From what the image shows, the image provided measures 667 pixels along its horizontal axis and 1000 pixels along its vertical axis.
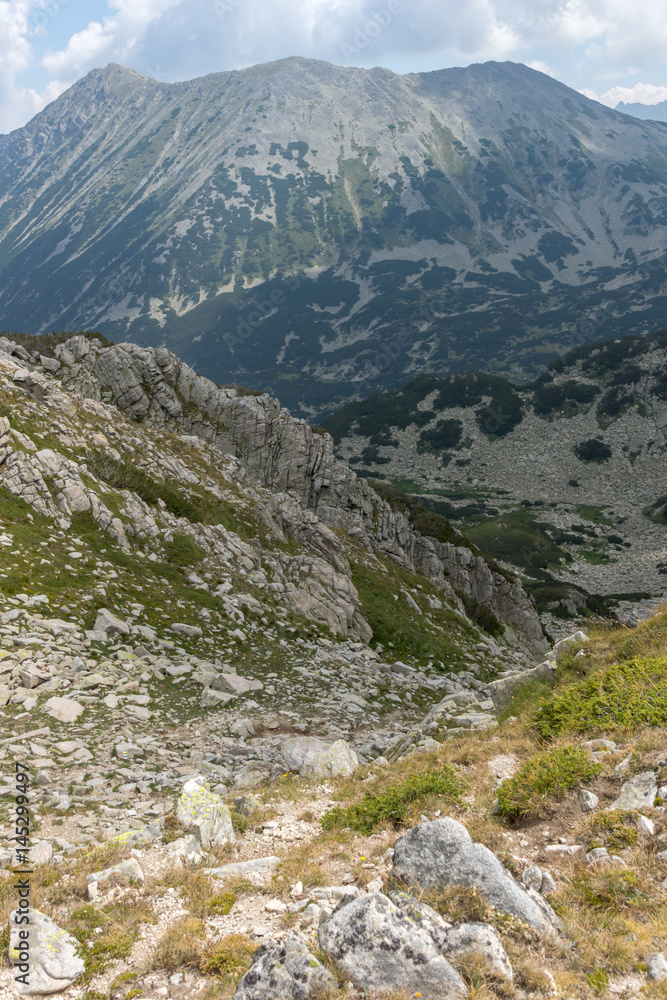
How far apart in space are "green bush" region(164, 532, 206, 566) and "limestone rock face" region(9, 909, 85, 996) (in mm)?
15593

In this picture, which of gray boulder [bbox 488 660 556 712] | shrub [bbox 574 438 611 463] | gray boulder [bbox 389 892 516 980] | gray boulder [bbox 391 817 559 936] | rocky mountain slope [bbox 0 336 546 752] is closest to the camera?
gray boulder [bbox 389 892 516 980]

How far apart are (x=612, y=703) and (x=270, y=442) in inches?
1151

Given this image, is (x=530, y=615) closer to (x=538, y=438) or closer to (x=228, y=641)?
(x=228, y=641)

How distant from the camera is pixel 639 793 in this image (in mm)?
6754

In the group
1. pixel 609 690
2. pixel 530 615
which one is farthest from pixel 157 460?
pixel 530 615

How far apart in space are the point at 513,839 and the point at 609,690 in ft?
12.9

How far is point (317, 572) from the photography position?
980 inches

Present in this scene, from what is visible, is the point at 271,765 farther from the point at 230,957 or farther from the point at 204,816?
the point at 230,957

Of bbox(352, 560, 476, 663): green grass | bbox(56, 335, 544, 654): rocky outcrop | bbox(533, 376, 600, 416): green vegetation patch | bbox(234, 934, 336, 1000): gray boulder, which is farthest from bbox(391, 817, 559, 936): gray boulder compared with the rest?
bbox(533, 376, 600, 416): green vegetation patch

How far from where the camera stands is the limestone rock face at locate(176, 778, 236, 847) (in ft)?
25.7

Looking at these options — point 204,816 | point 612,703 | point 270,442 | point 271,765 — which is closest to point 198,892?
point 204,816

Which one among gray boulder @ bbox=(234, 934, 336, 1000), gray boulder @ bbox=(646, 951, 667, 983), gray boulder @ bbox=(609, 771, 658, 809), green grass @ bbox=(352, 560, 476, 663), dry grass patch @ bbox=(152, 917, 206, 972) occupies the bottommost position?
green grass @ bbox=(352, 560, 476, 663)

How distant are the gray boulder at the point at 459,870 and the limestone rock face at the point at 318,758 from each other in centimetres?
468

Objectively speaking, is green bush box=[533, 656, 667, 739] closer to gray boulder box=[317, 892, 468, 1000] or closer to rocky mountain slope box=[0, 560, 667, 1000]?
rocky mountain slope box=[0, 560, 667, 1000]
